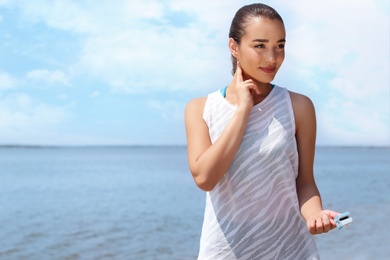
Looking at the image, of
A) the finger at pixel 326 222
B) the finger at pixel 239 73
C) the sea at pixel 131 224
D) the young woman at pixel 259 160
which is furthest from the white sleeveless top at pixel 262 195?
the sea at pixel 131 224

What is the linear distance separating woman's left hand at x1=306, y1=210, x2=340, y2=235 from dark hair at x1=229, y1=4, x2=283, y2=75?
682mm

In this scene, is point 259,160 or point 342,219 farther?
point 259,160

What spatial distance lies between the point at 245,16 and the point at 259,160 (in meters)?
0.51

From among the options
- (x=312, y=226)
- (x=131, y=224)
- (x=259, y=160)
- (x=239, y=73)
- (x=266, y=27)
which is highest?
(x=266, y=27)

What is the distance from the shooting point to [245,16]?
2262 mm

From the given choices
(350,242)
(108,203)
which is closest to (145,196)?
(108,203)

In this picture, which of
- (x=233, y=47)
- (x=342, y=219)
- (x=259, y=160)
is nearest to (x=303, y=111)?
(x=259, y=160)

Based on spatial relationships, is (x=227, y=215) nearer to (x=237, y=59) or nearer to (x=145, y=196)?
(x=237, y=59)

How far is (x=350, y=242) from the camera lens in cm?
1094

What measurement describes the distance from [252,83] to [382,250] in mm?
9044

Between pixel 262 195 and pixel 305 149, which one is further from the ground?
pixel 305 149

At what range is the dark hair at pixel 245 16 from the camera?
223 cm

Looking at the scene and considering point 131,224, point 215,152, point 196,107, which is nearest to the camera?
point 215,152

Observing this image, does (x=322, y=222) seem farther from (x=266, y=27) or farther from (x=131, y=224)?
(x=131, y=224)
